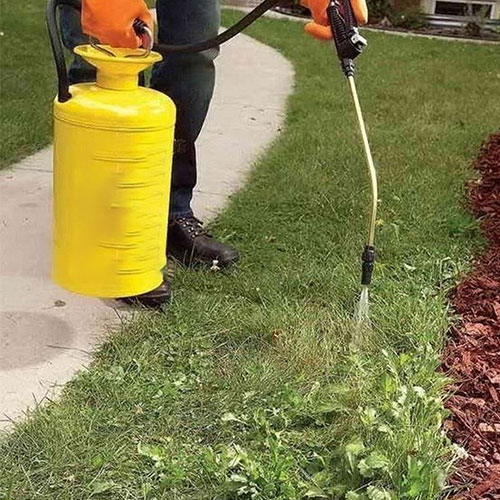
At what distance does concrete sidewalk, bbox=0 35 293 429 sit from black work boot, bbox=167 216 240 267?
36 centimetres

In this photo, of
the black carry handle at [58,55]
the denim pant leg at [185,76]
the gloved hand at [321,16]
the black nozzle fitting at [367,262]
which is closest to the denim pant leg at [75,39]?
the denim pant leg at [185,76]

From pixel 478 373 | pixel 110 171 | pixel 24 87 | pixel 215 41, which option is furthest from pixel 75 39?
pixel 24 87

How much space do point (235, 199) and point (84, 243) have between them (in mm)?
1587

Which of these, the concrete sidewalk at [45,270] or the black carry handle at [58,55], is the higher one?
the black carry handle at [58,55]

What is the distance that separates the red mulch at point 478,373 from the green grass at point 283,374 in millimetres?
58

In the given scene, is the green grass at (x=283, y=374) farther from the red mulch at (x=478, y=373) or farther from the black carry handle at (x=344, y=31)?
the black carry handle at (x=344, y=31)

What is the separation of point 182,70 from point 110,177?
Result: 32.6 inches

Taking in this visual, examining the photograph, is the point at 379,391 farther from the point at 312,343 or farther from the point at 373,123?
the point at 373,123

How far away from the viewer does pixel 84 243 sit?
210 centimetres

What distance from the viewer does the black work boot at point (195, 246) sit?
2887 millimetres

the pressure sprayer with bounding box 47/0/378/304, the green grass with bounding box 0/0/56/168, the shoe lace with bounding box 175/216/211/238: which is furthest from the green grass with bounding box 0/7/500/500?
the green grass with bounding box 0/0/56/168

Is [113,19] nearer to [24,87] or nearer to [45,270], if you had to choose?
[45,270]

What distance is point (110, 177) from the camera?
6.64 ft

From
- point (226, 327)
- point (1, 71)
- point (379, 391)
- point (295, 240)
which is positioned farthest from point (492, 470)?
point (1, 71)
